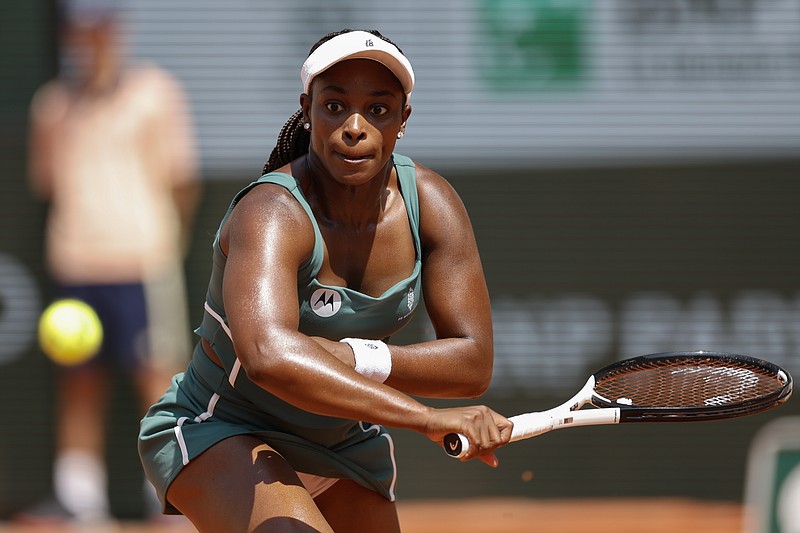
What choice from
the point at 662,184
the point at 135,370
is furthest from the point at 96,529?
the point at 662,184

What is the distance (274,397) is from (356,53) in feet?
2.75

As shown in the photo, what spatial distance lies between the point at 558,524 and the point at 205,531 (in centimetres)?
456

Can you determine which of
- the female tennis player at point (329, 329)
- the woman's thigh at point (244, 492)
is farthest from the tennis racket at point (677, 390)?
the woman's thigh at point (244, 492)

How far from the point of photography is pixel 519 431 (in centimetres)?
254

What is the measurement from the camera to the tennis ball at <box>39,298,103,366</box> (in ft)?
22.6

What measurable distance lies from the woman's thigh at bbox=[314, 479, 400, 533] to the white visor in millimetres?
1076

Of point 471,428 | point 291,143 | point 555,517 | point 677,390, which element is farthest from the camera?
point 555,517

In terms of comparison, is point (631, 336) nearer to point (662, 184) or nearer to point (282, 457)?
point (662, 184)

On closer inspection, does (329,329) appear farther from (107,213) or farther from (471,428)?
(107,213)

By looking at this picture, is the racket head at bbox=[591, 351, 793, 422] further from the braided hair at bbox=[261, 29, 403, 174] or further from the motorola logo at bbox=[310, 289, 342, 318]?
the braided hair at bbox=[261, 29, 403, 174]

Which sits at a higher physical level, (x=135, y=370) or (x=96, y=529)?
(x=135, y=370)

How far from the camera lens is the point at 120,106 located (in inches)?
272

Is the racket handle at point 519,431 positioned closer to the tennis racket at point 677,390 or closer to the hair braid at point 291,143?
the tennis racket at point 677,390

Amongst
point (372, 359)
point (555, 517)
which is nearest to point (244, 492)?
point (372, 359)
